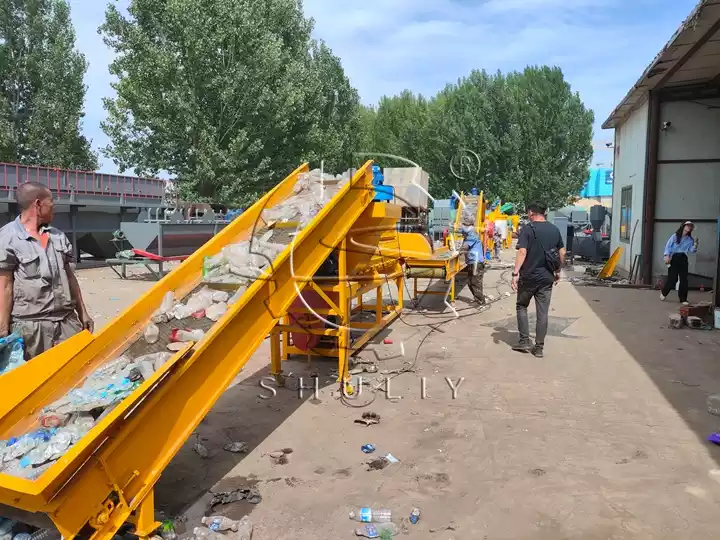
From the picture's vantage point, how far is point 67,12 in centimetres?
2864

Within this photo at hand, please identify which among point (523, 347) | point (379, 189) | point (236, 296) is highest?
point (379, 189)

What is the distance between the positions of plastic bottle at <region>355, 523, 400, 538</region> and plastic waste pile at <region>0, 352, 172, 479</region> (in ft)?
5.16

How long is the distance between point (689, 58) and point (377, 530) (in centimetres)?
1109

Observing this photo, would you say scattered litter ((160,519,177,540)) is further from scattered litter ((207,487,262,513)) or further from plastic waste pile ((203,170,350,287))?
plastic waste pile ((203,170,350,287))

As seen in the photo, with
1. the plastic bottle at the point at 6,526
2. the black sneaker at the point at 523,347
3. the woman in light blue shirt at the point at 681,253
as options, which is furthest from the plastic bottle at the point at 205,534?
the woman in light blue shirt at the point at 681,253

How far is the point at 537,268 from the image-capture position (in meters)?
6.97

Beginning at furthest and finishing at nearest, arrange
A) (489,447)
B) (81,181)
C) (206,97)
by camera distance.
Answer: (206,97) → (81,181) → (489,447)

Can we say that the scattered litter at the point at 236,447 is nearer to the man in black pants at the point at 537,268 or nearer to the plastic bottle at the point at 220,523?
the plastic bottle at the point at 220,523

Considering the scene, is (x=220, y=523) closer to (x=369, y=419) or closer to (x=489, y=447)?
(x=369, y=419)

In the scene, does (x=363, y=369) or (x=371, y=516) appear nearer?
(x=371, y=516)

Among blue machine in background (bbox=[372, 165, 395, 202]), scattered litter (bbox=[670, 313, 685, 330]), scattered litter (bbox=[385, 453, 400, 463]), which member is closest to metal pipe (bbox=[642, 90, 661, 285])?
scattered litter (bbox=[670, 313, 685, 330])

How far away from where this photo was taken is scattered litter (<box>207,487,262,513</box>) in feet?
11.6

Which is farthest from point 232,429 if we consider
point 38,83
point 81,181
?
point 38,83

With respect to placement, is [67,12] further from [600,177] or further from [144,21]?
[600,177]
